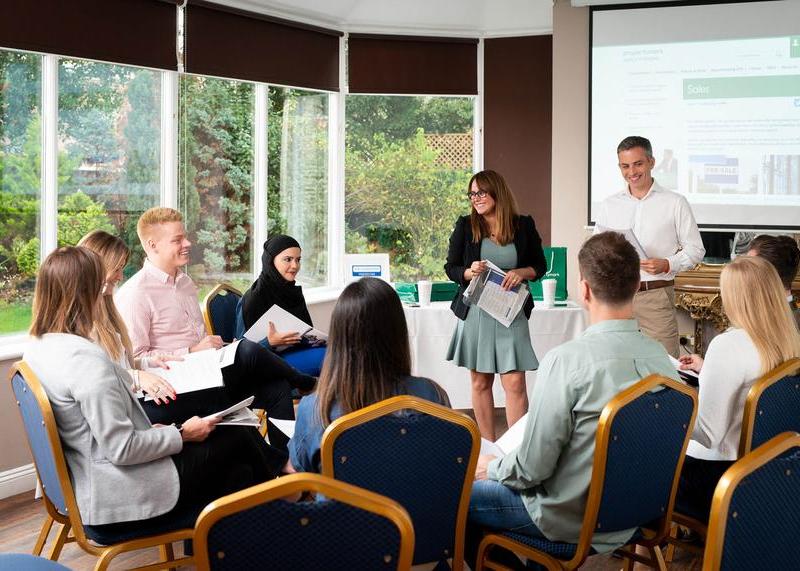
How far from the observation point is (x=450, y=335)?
16.8ft

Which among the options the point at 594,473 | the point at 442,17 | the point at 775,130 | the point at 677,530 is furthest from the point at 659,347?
the point at 442,17

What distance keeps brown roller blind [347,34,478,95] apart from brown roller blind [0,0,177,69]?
1.79m

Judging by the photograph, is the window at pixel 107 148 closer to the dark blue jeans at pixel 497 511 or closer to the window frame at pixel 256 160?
the window frame at pixel 256 160

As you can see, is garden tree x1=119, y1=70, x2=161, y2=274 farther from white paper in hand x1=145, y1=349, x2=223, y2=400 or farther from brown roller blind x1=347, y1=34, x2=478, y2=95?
white paper in hand x1=145, y1=349, x2=223, y2=400

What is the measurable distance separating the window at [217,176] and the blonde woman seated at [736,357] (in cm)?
387

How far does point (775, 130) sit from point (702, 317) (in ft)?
4.28

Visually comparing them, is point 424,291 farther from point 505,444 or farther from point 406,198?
point 505,444

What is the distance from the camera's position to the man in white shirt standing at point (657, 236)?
13.9ft

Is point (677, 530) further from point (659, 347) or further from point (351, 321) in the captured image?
point (351, 321)

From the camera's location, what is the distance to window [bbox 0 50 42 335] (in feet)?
14.2

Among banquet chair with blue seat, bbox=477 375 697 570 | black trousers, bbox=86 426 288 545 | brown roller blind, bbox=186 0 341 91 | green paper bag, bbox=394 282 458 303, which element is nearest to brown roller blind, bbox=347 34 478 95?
brown roller blind, bbox=186 0 341 91

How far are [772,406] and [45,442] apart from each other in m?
1.96

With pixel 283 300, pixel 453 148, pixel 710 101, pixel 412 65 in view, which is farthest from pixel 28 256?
pixel 710 101

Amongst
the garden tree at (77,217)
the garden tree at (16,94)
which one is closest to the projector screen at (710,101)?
the garden tree at (77,217)
